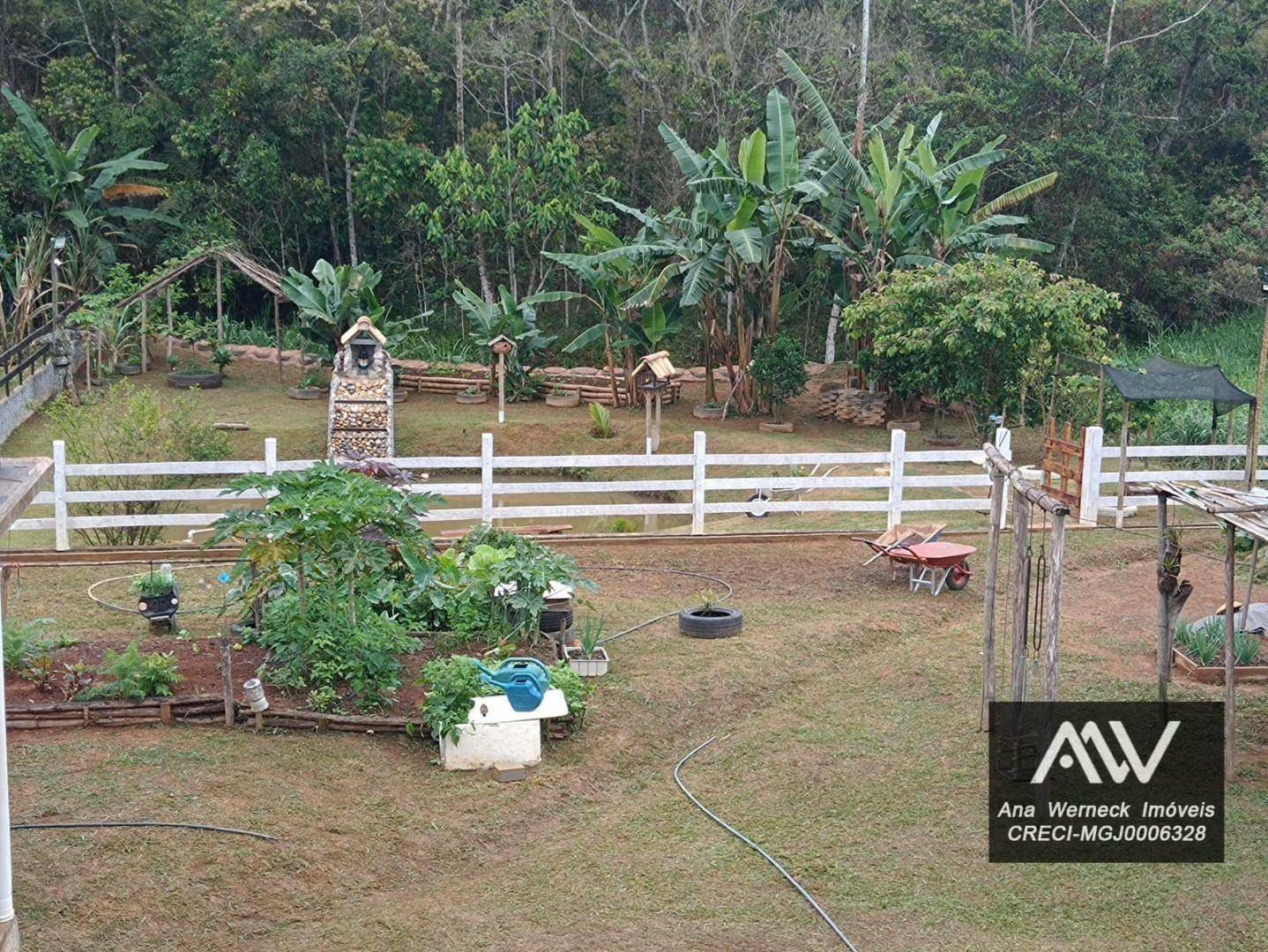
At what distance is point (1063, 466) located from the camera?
16250mm

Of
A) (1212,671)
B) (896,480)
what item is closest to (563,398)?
(896,480)

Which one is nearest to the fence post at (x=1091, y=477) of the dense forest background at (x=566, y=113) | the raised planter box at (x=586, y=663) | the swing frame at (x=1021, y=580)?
the swing frame at (x=1021, y=580)

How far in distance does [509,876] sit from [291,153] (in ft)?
83.0

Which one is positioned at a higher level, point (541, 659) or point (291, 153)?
point (291, 153)

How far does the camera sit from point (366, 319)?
22.2 meters

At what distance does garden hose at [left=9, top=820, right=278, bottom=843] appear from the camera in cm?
797

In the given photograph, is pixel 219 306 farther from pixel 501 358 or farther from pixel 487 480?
pixel 487 480

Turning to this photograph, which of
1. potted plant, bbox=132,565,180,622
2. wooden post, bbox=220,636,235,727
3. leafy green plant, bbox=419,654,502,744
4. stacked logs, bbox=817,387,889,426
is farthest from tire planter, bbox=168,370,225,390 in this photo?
leafy green plant, bbox=419,654,502,744

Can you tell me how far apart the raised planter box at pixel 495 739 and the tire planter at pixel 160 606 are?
3336 mm

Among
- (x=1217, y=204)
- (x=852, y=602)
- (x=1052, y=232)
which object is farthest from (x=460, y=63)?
(x=852, y=602)

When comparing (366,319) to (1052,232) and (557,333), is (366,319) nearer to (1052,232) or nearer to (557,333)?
(557,333)

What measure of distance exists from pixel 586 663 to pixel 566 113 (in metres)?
22.8

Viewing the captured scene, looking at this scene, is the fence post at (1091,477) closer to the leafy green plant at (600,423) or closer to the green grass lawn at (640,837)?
the green grass lawn at (640,837)

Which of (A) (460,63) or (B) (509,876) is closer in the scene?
(B) (509,876)
